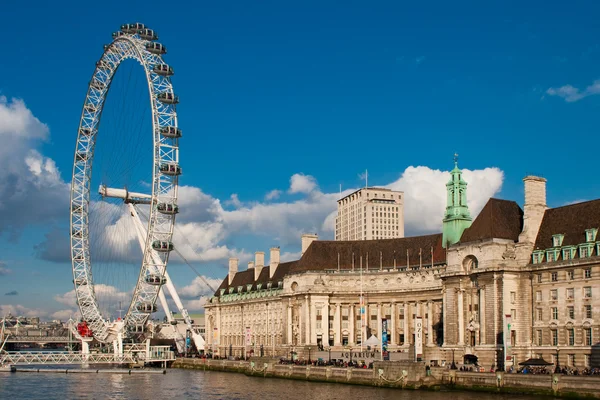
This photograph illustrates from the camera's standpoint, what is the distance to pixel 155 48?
322 ft

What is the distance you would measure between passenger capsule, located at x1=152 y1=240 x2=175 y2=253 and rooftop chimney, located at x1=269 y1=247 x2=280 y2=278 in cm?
4046

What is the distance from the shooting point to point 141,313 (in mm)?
103562

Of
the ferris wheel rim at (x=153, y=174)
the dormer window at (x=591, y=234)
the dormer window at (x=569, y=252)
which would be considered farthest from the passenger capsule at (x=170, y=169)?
the dormer window at (x=591, y=234)

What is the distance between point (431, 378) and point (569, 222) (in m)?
21.4

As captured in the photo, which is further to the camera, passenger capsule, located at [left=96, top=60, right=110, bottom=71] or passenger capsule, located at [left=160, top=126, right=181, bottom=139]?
passenger capsule, located at [left=96, top=60, right=110, bottom=71]

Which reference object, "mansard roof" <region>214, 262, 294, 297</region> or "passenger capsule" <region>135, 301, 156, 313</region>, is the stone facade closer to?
"mansard roof" <region>214, 262, 294, 297</region>

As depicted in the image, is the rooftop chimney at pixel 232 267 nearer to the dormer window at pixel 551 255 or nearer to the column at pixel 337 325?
the column at pixel 337 325

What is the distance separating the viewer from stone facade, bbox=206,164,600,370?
77.8 metres

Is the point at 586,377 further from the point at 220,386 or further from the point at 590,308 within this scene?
the point at 220,386

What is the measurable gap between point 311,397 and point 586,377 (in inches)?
863

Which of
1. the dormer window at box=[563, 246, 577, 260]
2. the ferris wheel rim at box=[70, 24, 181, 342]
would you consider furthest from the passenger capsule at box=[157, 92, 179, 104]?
the dormer window at box=[563, 246, 577, 260]

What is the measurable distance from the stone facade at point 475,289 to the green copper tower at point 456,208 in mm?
902

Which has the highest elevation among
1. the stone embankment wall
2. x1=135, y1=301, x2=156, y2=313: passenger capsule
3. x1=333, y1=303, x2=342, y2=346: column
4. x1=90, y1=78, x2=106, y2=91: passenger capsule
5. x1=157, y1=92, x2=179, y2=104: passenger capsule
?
x1=90, y1=78, x2=106, y2=91: passenger capsule

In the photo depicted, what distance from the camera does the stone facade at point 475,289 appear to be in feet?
255
